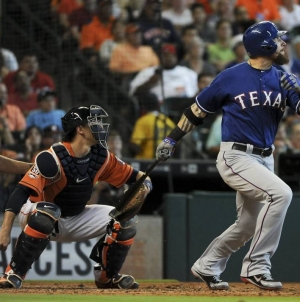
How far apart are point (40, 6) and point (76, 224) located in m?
5.36

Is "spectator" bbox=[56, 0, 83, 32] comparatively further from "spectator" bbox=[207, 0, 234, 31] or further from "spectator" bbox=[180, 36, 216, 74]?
"spectator" bbox=[207, 0, 234, 31]

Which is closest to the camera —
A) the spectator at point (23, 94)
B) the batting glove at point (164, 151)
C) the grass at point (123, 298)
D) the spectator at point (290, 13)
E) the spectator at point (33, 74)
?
the grass at point (123, 298)

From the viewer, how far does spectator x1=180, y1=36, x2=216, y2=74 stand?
43.3 ft

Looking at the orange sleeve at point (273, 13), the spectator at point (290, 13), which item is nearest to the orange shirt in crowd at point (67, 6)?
the orange sleeve at point (273, 13)

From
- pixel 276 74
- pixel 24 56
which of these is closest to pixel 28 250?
pixel 276 74

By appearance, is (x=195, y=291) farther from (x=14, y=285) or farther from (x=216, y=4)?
(x=216, y=4)

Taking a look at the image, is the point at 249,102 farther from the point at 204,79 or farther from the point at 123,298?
the point at 204,79

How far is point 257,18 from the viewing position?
14.9 m

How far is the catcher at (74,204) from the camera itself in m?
7.02

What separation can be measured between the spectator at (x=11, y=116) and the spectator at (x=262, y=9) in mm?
5171

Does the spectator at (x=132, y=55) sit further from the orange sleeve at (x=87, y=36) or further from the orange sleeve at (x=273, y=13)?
the orange sleeve at (x=273, y=13)

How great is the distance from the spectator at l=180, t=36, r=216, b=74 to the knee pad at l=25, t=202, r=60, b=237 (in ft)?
21.2

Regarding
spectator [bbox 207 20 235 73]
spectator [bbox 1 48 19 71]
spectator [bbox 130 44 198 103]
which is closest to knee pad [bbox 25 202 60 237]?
spectator [bbox 130 44 198 103]

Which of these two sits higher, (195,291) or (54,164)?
(54,164)
